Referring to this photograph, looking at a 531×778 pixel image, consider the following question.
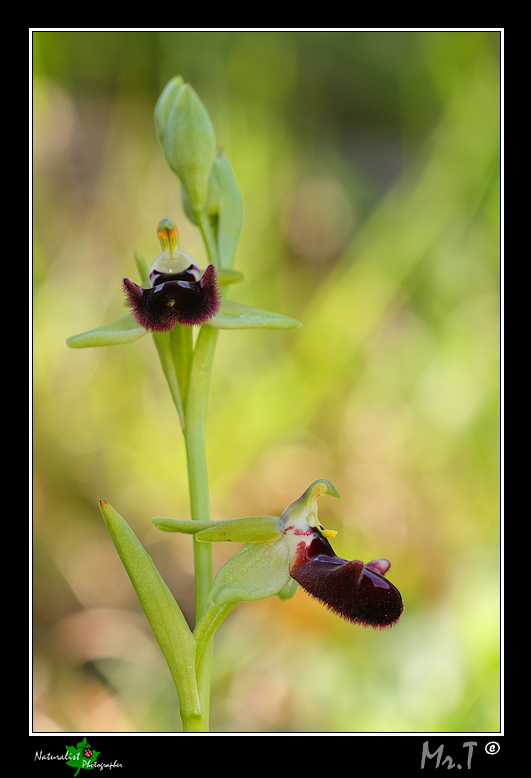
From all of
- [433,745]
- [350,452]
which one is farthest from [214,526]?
[350,452]

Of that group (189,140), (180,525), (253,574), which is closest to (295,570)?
(253,574)

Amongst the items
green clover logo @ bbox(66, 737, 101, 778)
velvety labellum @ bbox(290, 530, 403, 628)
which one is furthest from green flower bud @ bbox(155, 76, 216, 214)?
green clover logo @ bbox(66, 737, 101, 778)

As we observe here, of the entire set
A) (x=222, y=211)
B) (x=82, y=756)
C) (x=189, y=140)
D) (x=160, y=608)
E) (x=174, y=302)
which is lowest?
(x=82, y=756)

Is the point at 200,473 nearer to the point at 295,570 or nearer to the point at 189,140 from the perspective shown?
the point at 295,570

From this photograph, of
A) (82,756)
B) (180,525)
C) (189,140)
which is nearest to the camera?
(180,525)

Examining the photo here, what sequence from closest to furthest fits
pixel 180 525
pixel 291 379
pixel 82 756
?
1. pixel 180 525
2. pixel 82 756
3. pixel 291 379

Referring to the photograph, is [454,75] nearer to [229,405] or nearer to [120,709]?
[229,405]

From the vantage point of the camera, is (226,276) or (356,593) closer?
(356,593)
